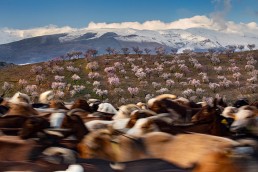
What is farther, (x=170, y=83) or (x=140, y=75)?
(x=140, y=75)

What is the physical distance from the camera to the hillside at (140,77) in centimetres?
3134

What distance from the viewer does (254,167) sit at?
1812 mm

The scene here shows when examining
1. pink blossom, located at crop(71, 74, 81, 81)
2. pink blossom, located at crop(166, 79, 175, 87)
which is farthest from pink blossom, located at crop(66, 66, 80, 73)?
pink blossom, located at crop(166, 79, 175, 87)

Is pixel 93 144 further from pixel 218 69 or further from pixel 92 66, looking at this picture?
pixel 218 69

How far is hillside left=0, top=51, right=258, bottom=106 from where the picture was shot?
31344 mm

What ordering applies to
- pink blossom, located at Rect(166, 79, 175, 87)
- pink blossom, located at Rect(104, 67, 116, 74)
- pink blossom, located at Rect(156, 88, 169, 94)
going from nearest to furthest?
1. pink blossom, located at Rect(156, 88, 169, 94)
2. pink blossom, located at Rect(166, 79, 175, 87)
3. pink blossom, located at Rect(104, 67, 116, 74)

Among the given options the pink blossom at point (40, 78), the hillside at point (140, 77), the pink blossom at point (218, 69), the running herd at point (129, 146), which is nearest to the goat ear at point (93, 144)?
the running herd at point (129, 146)

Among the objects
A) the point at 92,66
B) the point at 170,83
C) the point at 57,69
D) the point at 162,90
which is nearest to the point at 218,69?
the point at 170,83

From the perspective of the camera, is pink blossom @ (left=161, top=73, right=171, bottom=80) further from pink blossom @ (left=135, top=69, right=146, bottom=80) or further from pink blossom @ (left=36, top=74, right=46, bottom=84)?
pink blossom @ (left=36, top=74, right=46, bottom=84)

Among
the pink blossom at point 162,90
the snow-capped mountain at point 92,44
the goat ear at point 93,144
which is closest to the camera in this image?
the goat ear at point 93,144

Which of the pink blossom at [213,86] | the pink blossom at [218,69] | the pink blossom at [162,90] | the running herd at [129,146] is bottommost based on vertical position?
the pink blossom at [162,90]

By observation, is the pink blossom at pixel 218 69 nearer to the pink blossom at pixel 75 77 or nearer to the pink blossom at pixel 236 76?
the pink blossom at pixel 236 76

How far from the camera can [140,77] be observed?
121ft

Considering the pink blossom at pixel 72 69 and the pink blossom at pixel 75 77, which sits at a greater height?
the pink blossom at pixel 72 69
